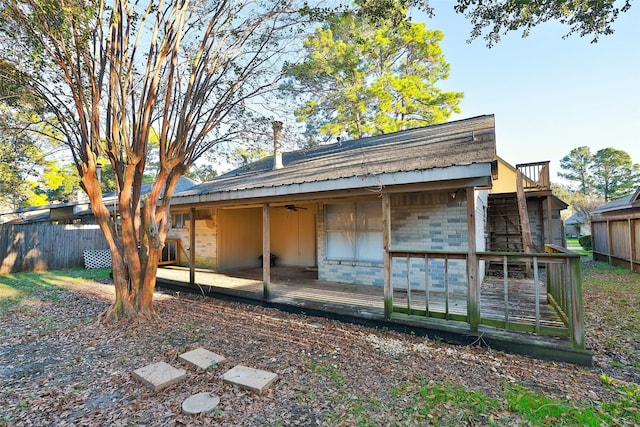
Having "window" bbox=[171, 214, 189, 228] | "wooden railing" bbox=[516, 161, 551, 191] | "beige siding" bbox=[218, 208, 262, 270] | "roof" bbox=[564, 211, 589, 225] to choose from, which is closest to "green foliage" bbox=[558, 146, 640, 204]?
"roof" bbox=[564, 211, 589, 225]

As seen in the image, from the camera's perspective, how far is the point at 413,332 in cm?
464

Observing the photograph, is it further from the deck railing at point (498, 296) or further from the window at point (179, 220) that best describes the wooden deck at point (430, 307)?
the window at point (179, 220)

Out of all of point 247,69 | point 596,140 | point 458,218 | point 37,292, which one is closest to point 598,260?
point 458,218

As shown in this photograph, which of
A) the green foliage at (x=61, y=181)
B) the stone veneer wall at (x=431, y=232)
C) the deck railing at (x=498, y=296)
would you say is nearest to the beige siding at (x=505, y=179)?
the deck railing at (x=498, y=296)

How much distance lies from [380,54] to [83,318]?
723 inches

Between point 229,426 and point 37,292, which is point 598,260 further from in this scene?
point 37,292

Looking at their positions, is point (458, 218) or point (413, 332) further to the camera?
point (458, 218)

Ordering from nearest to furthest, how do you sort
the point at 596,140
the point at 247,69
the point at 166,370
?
the point at 166,370
the point at 247,69
the point at 596,140

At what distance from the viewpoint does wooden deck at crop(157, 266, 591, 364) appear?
12.9ft

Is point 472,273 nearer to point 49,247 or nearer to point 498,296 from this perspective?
point 498,296

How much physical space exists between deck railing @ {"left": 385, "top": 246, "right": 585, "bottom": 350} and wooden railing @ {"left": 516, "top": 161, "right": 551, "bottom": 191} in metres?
4.98

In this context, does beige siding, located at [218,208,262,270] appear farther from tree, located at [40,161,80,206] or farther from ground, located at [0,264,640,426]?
tree, located at [40,161,80,206]

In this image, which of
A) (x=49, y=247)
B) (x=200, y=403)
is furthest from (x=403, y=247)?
(x=49, y=247)

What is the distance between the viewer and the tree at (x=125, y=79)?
5.12 metres
